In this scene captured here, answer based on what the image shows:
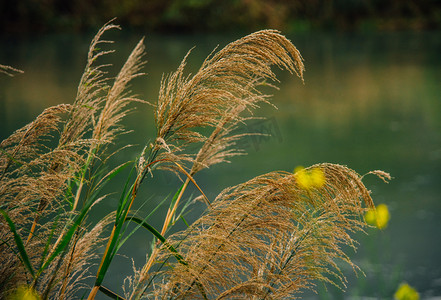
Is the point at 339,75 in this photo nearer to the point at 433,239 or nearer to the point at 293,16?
the point at 433,239

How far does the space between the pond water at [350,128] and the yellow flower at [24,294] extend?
2.09 ft

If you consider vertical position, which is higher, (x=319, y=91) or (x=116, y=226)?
(x=116, y=226)

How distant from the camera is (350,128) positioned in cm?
840

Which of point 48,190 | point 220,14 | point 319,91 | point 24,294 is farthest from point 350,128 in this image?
point 220,14

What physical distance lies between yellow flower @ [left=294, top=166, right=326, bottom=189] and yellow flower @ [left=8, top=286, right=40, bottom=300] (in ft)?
2.21

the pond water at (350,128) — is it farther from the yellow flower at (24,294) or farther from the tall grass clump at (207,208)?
the yellow flower at (24,294)

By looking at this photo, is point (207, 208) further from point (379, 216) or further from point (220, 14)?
point (220, 14)

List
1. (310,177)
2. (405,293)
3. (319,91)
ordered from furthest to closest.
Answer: (319,91), (310,177), (405,293)

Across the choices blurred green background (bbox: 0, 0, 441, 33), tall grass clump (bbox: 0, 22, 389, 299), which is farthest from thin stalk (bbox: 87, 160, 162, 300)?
blurred green background (bbox: 0, 0, 441, 33)

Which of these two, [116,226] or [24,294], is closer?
[24,294]

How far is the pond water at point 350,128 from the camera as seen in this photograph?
166 inches

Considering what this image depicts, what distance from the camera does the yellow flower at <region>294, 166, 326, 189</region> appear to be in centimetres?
139

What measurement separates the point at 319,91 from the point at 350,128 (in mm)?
2727

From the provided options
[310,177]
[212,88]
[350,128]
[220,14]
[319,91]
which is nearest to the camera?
[310,177]
